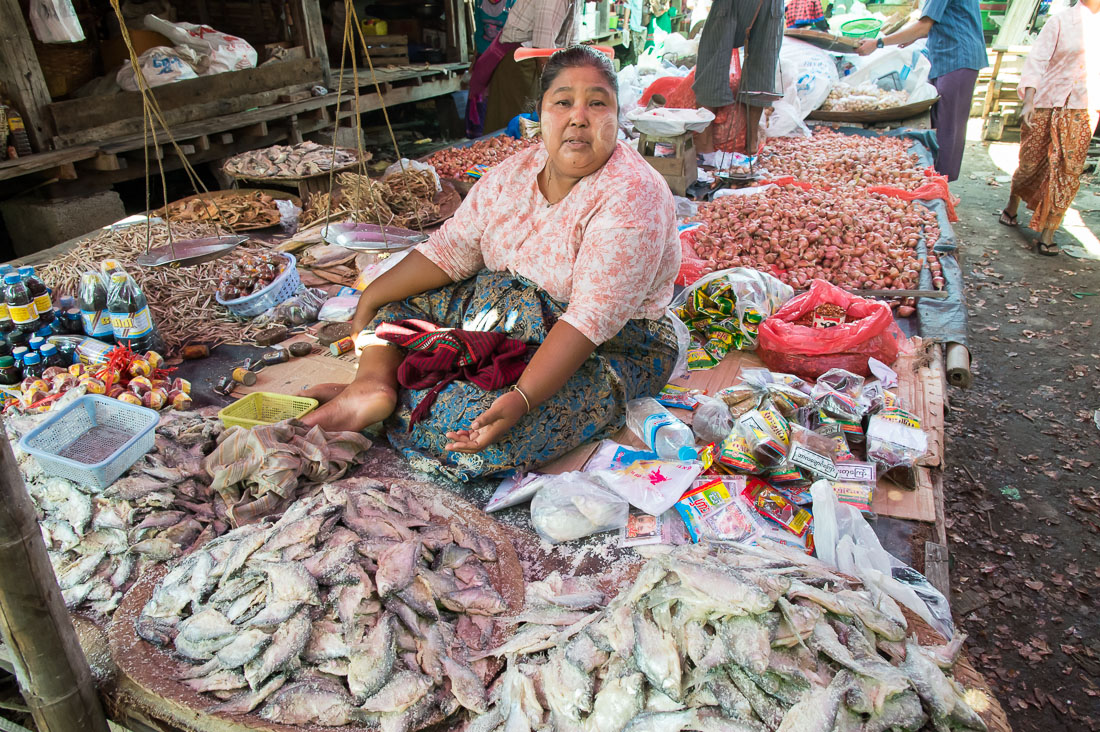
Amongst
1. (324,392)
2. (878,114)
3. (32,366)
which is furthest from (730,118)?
(32,366)

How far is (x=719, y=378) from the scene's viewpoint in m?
2.72

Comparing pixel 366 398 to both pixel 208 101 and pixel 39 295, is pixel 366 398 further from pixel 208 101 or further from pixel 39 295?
pixel 208 101

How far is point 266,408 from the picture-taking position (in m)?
2.30

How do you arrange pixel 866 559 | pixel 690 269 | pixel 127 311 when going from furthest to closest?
pixel 690 269 < pixel 127 311 < pixel 866 559

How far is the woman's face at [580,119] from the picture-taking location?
1.98 metres

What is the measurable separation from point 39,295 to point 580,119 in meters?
2.30

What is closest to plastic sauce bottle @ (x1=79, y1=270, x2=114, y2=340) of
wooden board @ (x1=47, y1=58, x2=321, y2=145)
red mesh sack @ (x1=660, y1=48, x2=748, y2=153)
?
wooden board @ (x1=47, y1=58, x2=321, y2=145)

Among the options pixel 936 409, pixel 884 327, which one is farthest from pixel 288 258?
pixel 936 409

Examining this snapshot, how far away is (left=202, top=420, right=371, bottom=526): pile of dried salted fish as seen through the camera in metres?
1.85

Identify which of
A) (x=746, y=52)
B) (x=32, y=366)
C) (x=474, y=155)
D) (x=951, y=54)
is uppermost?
(x=746, y=52)

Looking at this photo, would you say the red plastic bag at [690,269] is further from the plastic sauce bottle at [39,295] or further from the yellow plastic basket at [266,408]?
the plastic sauce bottle at [39,295]

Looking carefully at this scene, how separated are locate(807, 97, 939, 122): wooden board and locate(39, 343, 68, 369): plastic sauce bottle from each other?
6.67 metres

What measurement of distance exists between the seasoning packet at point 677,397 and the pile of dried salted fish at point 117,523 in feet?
4.88

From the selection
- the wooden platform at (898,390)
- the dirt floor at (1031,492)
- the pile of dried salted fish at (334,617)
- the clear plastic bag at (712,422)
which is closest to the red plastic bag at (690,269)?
the wooden platform at (898,390)
